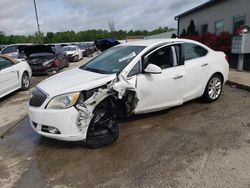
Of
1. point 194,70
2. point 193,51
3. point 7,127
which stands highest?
point 193,51

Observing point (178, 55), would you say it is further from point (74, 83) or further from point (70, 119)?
point (70, 119)

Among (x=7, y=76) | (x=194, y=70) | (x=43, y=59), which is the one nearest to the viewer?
(x=194, y=70)

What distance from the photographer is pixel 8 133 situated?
17.7ft

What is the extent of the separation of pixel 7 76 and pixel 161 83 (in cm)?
547

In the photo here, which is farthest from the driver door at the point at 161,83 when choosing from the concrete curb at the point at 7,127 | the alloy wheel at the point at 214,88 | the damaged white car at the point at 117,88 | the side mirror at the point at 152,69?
the concrete curb at the point at 7,127

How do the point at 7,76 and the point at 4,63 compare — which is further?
the point at 4,63

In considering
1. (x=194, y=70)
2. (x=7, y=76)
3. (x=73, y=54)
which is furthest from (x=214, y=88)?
(x=73, y=54)

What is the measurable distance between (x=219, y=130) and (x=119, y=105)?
73.6 inches

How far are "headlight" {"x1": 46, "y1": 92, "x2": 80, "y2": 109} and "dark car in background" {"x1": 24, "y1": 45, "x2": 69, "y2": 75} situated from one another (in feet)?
31.1

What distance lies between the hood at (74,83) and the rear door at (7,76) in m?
3.94

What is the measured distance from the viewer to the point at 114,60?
207 inches

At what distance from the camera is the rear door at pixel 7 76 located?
8.02m

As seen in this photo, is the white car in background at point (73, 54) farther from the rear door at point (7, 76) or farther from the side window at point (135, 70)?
the side window at point (135, 70)

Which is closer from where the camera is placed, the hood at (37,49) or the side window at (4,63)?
the side window at (4,63)
